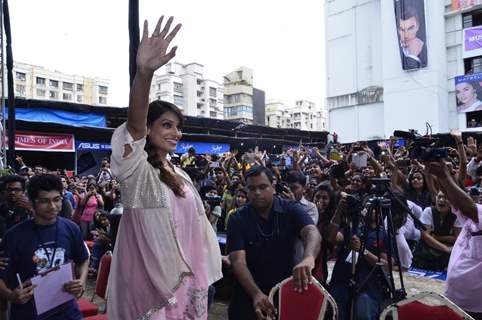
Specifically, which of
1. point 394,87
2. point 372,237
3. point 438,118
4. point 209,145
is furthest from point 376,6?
point 372,237

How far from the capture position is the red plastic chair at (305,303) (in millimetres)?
2510

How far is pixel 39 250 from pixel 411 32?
Result: 29.8m

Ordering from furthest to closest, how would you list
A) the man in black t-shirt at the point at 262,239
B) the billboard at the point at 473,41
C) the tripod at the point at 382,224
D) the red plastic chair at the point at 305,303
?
the billboard at the point at 473,41
the tripod at the point at 382,224
the red plastic chair at the point at 305,303
the man in black t-shirt at the point at 262,239

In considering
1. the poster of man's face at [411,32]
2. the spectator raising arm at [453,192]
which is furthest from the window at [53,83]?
the spectator raising arm at [453,192]

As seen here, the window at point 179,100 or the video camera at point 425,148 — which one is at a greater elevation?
the window at point 179,100

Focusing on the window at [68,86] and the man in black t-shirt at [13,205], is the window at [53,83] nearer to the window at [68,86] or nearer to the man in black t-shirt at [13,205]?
the window at [68,86]

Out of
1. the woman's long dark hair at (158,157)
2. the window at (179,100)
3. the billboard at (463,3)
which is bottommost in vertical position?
the woman's long dark hair at (158,157)

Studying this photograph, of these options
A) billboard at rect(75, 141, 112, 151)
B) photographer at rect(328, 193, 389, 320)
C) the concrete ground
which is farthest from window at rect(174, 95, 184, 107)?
photographer at rect(328, 193, 389, 320)

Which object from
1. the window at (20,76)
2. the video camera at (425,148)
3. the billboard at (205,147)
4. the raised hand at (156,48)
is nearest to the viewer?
the raised hand at (156,48)

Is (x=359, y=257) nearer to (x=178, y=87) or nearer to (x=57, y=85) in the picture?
(x=178, y=87)

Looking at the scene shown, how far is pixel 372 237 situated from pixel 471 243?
3.06ft

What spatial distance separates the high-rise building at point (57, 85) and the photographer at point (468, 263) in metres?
58.1

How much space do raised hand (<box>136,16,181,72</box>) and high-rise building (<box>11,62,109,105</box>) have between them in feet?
191

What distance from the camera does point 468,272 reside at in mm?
2695
